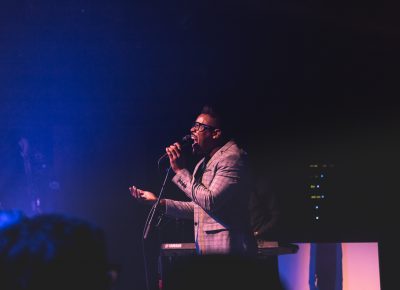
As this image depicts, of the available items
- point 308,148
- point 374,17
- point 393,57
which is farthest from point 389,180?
point 374,17

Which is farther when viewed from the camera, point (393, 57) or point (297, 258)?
point (393, 57)

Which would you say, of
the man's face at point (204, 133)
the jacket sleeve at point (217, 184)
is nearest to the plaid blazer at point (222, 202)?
the jacket sleeve at point (217, 184)

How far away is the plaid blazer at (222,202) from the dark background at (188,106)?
7.76 feet

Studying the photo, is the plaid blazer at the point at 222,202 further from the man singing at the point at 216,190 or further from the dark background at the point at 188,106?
the dark background at the point at 188,106

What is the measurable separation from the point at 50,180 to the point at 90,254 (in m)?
6.26

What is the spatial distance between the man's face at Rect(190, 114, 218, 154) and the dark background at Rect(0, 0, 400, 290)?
207 cm

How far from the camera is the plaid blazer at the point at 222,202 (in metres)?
3.41

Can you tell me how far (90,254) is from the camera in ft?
3.39

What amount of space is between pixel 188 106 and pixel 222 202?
3486 mm

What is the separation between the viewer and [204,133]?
373cm

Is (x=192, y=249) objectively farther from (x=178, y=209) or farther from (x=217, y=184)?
(x=217, y=184)

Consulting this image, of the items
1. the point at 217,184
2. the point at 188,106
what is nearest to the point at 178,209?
the point at 217,184

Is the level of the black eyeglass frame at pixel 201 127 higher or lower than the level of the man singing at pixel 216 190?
higher

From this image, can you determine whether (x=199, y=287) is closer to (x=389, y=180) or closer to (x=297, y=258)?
(x=297, y=258)
